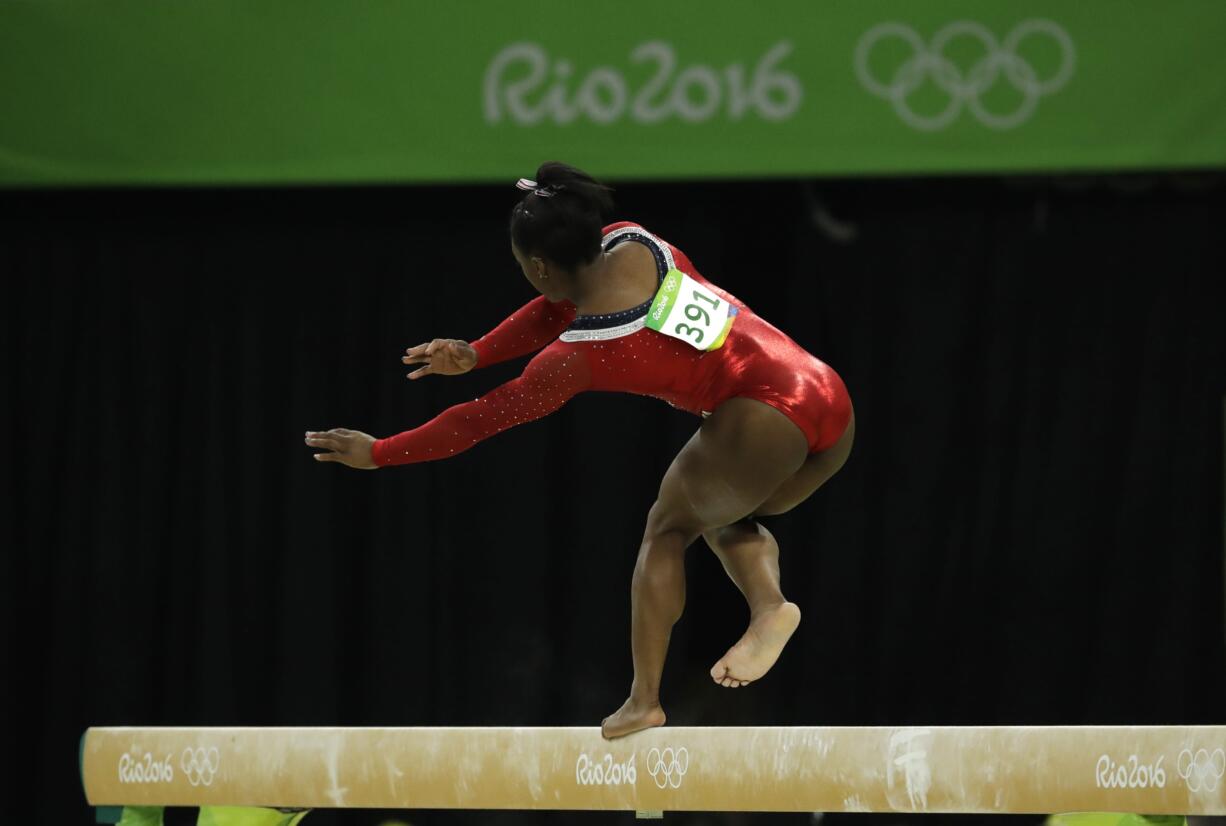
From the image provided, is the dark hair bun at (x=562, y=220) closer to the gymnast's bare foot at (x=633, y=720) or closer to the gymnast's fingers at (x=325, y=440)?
the gymnast's fingers at (x=325, y=440)

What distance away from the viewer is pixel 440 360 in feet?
10.4

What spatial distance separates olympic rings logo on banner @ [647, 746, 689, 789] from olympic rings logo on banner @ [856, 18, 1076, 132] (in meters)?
2.72

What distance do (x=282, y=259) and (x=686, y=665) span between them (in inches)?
87.7

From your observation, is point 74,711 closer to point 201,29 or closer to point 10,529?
point 10,529

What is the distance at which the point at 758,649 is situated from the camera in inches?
128

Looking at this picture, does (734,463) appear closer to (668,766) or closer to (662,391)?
(662,391)

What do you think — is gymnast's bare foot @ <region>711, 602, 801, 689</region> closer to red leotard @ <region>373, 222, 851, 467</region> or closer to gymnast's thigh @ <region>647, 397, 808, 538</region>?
gymnast's thigh @ <region>647, 397, 808, 538</region>

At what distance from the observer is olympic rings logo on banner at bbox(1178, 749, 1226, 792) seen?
3373 millimetres

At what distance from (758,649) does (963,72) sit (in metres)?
2.80

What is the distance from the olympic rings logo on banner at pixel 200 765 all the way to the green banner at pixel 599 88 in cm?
240

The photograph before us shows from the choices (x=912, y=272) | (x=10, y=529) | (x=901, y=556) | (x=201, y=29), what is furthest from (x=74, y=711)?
(x=912, y=272)

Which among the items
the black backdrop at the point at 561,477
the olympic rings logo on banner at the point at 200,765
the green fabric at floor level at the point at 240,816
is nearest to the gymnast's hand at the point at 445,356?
the olympic rings logo on banner at the point at 200,765

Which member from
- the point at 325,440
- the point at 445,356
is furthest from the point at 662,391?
the point at 325,440

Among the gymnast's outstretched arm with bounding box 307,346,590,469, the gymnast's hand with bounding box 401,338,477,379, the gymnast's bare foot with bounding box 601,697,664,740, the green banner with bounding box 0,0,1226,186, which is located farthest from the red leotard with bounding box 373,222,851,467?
the green banner with bounding box 0,0,1226,186
